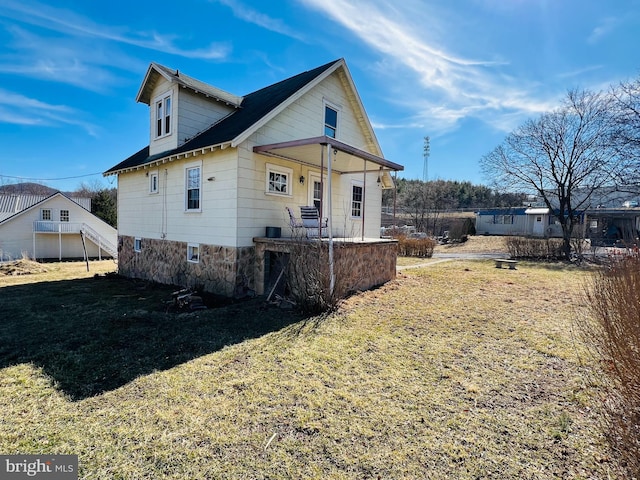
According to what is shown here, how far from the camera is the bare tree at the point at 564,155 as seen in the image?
1741cm

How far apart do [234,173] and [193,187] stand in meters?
2.19

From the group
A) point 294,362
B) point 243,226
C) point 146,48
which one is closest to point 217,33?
point 146,48

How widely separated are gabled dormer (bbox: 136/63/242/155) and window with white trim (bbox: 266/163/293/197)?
3563mm

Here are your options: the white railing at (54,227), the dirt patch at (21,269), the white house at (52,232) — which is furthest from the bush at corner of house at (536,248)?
the white railing at (54,227)

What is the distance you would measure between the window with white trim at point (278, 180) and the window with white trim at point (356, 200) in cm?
371

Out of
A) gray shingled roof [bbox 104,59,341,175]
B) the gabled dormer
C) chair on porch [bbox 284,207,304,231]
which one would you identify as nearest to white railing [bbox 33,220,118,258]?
gray shingled roof [bbox 104,59,341,175]

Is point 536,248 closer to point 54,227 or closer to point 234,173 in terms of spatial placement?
point 234,173

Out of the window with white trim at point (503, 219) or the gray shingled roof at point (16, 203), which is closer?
the gray shingled roof at point (16, 203)

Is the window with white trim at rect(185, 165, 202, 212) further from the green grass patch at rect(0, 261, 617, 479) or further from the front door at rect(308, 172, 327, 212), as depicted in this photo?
the green grass patch at rect(0, 261, 617, 479)

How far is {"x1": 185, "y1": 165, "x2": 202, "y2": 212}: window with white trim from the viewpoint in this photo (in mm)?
9625

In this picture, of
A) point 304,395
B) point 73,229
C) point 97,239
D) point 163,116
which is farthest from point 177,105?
point 73,229

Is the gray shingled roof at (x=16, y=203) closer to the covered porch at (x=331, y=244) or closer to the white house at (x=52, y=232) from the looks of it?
the white house at (x=52, y=232)

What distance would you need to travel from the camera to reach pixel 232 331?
598cm

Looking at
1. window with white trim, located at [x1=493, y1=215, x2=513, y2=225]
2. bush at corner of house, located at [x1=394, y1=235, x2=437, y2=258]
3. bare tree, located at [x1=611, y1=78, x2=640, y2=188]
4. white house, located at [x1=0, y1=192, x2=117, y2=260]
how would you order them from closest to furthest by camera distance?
bare tree, located at [x1=611, y1=78, x2=640, y2=188]
bush at corner of house, located at [x1=394, y1=235, x2=437, y2=258]
white house, located at [x1=0, y1=192, x2=117, y2=260]
window with white trim, located at [x1=493, y1=215, x2=513, y2=225]
